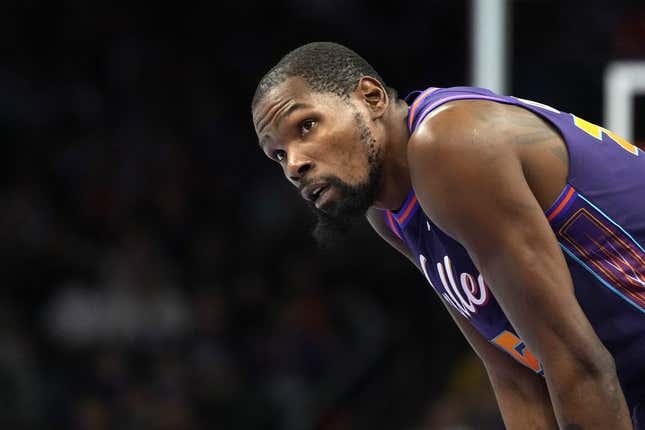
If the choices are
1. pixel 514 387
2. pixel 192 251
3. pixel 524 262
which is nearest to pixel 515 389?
pixel 514 387

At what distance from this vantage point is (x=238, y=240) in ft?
26.1

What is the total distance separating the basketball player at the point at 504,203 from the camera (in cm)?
222

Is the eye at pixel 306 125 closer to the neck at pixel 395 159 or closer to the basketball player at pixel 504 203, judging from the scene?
the basketball player at pixel 504 203

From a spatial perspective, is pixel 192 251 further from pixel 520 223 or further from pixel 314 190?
pixel 520 223

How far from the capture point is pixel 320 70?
2.58 metres

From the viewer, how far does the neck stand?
258 centimetres

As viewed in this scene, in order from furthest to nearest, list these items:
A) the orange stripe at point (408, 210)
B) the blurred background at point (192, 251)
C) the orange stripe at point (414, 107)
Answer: the blurred background at point (192, 251), the orange stripe at point (408, 210), the orange stripe at point (414, 107)

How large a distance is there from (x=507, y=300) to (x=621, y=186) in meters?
0.41

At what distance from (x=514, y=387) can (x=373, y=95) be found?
0.90 metres

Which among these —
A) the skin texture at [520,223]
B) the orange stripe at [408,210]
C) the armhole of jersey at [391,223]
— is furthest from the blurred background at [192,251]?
the skin texture at [520,223]

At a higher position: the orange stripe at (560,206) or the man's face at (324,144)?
the man's face at (324,144)

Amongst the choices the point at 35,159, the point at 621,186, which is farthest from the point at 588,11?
the point at 35,159

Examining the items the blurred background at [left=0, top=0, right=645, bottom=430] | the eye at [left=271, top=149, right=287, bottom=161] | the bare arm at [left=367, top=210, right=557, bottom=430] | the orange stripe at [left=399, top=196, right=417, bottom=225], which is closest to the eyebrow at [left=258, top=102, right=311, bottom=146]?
the eye at [left=271, top=149, right=287, bottom=161]

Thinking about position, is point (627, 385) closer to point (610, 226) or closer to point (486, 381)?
point (610, 226)
